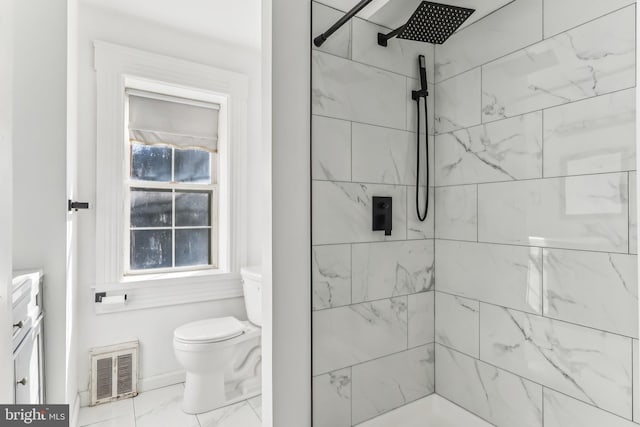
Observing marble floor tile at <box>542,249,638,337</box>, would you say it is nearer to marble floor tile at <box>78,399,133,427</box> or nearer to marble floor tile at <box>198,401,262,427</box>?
marble floor tile at <box>198,401,262,427</box>

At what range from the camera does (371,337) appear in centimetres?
147

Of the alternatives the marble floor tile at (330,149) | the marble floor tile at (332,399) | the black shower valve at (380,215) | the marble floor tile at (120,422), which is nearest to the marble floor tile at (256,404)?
the marble floor tile at (120,422)

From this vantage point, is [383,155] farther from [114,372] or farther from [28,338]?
[114,372]

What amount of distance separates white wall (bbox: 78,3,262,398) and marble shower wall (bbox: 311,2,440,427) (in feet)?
5.00

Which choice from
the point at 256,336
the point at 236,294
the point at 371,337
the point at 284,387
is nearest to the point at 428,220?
the point at 371,337

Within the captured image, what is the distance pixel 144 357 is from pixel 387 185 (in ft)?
6.71

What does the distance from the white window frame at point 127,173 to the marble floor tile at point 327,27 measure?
59.1 inches

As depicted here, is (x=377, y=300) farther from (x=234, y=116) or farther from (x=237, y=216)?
(x=234, y=116)

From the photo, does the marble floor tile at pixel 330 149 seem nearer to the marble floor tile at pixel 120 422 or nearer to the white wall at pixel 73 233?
the white wall at pixel 73 233

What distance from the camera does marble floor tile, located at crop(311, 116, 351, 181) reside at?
1.34 m

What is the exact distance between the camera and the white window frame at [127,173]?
2281mm

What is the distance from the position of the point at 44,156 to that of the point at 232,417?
170 cm

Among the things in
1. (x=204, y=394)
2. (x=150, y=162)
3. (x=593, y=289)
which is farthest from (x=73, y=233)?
(x=593, y=289)

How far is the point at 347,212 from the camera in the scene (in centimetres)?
141
